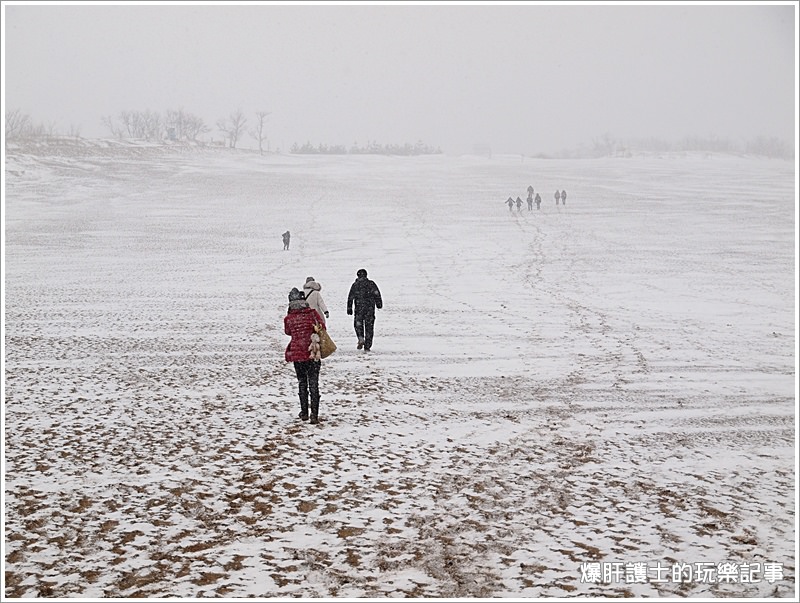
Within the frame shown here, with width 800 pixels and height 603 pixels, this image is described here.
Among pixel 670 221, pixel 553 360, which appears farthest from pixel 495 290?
pixel 670 221

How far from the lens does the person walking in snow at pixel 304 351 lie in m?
9.73

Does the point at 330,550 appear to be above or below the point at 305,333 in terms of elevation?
below

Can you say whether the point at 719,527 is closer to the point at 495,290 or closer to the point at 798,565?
the point at 798,565

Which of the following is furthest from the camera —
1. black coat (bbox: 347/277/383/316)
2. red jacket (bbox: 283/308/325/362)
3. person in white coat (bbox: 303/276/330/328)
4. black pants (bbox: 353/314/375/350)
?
black pants (bbox: 353/314/375/350)

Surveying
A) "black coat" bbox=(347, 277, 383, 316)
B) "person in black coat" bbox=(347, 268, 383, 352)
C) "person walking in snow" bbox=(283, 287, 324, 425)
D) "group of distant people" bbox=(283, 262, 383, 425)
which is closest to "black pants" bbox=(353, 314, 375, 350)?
"person in black coat" bbox=(347, 268, 383, 352)

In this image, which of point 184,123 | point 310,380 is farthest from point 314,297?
point 184,123

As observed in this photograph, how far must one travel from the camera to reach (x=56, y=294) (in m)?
23.2

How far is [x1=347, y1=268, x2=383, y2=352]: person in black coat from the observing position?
1468 centimetres

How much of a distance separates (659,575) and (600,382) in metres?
7.01

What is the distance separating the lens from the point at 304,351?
973 cm

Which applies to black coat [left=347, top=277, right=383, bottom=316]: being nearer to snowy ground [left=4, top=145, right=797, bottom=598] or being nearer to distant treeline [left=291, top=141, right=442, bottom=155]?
snowy ground [left=4, top=145, right=797, bottom=598]

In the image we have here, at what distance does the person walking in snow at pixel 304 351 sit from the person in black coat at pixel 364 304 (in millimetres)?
4589

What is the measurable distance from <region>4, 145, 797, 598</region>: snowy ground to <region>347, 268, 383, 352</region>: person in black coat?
0.50 meters

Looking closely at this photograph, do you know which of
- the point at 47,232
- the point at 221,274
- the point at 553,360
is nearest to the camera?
the point at 553,360
